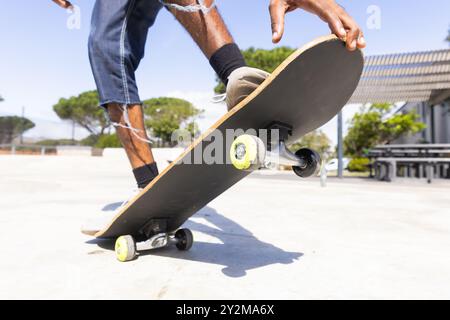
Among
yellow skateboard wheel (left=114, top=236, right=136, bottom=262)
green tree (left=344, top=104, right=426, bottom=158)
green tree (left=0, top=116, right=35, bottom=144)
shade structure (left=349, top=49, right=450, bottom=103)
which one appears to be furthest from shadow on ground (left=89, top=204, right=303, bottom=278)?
green tree (left=0, top=116, right=35, bottom=144)

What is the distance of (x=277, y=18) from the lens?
958 millimetres

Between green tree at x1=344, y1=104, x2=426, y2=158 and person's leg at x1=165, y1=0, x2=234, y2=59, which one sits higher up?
green tree at x1=344, y1=104, x2=426, y2=158

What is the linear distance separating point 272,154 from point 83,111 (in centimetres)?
3712

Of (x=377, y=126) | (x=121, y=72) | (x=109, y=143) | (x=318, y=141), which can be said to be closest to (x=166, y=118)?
(x=109, y=143)

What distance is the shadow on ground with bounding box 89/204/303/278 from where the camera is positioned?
120cm

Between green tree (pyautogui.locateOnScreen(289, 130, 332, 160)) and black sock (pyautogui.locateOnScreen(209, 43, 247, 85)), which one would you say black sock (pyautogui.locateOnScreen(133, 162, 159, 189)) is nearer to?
black sock (pyautogui.locateOnScreen(209, 43, 247, 85))

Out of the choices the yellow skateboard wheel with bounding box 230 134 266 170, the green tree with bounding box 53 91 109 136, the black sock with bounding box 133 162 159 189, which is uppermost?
the green tree with bounding box 53 91 109 136

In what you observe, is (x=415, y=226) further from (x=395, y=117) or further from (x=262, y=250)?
(x=395, y=117)

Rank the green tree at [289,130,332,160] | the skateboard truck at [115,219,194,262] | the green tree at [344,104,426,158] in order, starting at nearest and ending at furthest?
the skateboard truck at [115,219,194,262]
the green tree at [344,104,426,158]
the green tree at [289,130,332,160]

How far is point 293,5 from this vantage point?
101 cm

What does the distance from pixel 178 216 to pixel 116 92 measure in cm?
58

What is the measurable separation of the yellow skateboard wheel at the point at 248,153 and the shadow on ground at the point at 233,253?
414 millimetres

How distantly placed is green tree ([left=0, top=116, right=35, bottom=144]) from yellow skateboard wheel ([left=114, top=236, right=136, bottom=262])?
25721mm
